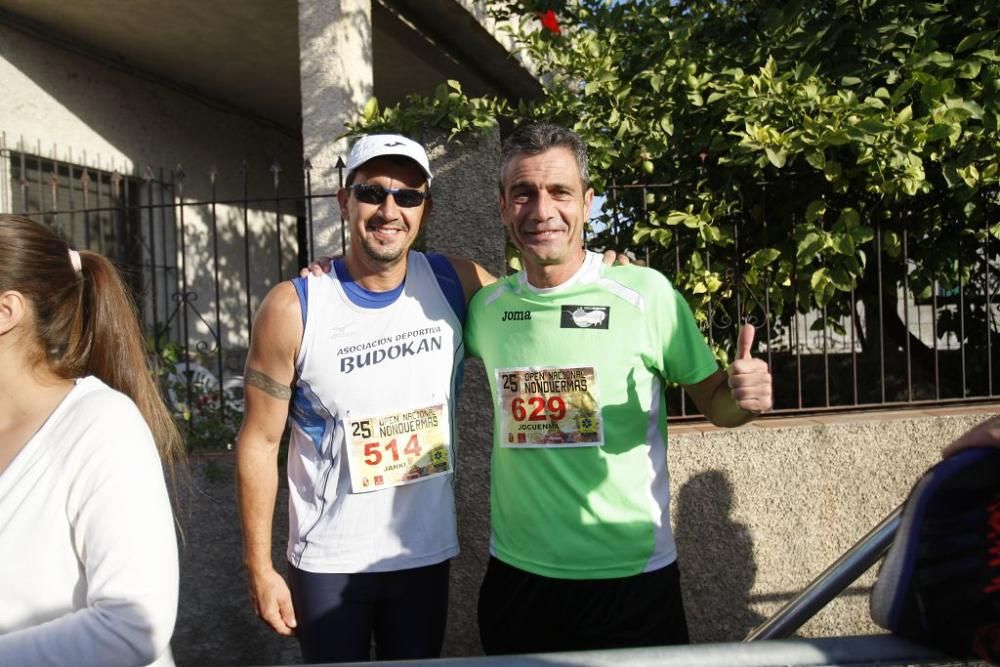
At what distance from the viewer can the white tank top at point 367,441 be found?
2.35m

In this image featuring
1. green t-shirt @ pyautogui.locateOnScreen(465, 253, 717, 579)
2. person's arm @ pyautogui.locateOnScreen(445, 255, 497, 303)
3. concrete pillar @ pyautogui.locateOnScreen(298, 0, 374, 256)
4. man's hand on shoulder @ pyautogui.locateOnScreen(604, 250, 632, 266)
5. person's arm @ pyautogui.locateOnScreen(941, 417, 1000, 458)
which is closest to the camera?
person's arm @ pyautogui.locateOnScreen(941, 417, 1000, 458)

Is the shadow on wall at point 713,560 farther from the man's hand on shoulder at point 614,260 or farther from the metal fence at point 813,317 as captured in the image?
the man's hand on shoulder at point 614,260

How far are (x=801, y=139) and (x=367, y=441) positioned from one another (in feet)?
7.89

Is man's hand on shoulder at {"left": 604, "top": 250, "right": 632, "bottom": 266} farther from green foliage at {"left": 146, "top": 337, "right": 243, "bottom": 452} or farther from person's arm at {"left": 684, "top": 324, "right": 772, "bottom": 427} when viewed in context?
green foliage at {"left": 146, "top": 337, "right": 243, "bottom": 452}

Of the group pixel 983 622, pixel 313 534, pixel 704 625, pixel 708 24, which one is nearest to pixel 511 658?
pixel 983 622

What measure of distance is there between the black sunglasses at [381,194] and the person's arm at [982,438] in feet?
5.43

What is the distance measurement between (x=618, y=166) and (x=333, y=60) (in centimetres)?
272

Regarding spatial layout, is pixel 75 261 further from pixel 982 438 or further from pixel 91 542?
pixel 982 438

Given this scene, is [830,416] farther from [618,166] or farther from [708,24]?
[708,24]

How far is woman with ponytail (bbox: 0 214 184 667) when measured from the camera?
141 centimetres

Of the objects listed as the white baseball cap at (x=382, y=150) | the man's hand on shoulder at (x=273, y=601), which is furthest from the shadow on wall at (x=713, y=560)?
the white baseball cap at (x=382, y=150)

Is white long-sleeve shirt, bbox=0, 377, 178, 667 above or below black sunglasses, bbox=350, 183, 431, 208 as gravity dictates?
below

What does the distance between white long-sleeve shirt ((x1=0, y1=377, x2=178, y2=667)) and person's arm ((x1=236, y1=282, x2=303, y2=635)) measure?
2.57 ft

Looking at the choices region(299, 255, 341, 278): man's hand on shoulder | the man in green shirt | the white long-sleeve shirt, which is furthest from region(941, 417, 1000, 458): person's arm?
region(299, 255, 341, 278): man's hand on shoulder
